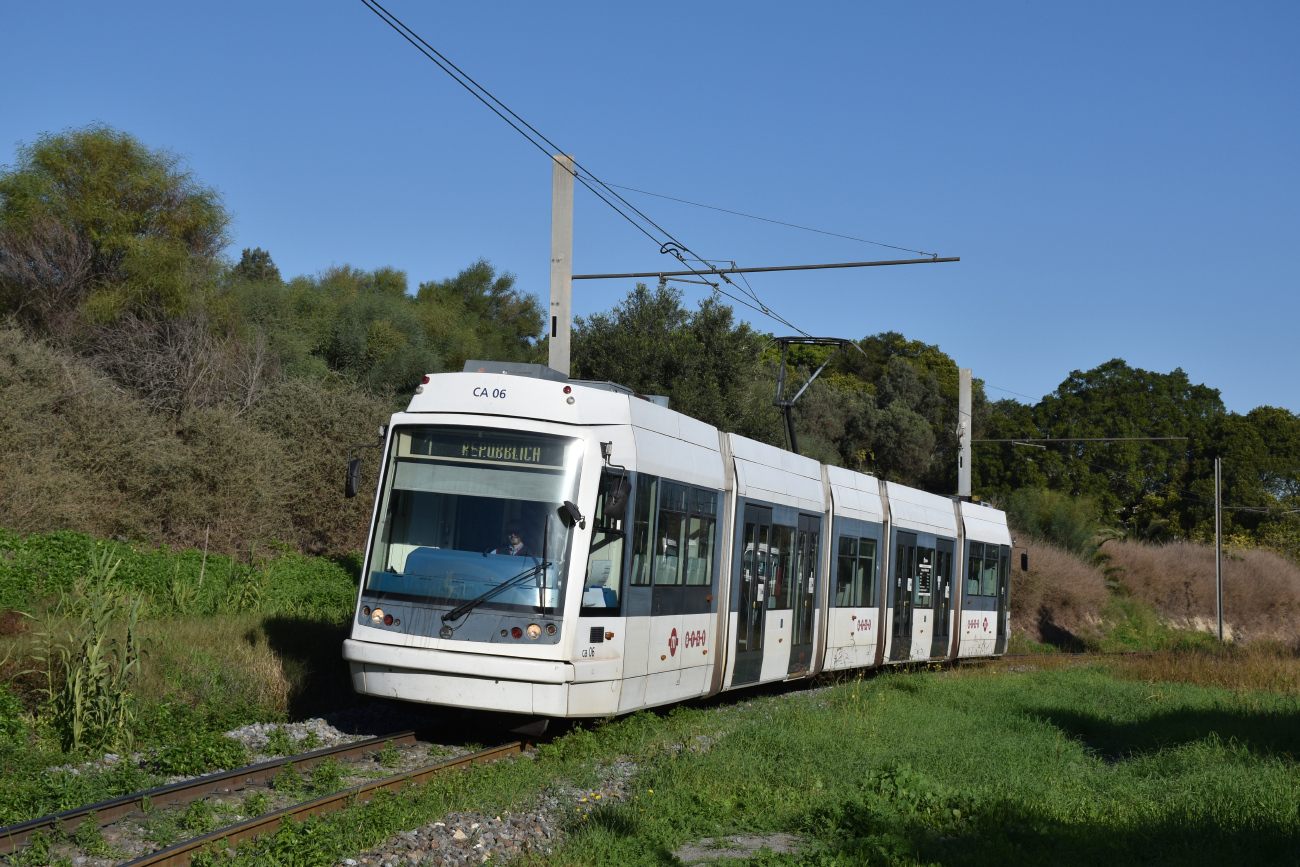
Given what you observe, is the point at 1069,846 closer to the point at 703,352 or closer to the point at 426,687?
the point at 426,687

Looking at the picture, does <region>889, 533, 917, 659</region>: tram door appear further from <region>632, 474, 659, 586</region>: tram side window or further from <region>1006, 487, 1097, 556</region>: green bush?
<region>1006, 487, 1097, 556</region>: green bush

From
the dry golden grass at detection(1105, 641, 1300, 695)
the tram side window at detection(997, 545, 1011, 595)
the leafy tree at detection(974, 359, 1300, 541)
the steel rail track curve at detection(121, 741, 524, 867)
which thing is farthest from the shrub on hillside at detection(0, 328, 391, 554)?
the leafy tree at detection(974, 359, 1300, 541)

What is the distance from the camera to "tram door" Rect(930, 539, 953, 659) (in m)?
21.5

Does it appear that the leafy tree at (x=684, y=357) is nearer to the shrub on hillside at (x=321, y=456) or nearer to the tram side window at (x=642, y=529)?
the shrub on hillside at (x=321, y=456)

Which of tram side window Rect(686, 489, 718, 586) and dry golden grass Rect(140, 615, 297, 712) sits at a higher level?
tram side window Rect(686, 489, 718, 586)

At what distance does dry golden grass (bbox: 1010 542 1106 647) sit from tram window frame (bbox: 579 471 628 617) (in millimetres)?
29414

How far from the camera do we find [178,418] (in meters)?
27.9

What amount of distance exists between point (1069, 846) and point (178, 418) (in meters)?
25.2

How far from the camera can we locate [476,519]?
10.1 metres

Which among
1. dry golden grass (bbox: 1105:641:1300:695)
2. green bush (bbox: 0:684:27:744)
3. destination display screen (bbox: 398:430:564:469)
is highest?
destination display screen (bbox: 398:430:564:469)

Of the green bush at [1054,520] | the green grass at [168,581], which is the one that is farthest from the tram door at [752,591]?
the green bush at [1054,520]

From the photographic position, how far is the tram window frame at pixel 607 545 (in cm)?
1012

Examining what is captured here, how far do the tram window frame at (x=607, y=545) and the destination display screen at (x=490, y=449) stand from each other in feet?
1.59

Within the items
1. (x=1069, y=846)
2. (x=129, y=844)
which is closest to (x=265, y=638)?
(x=129, y=844)
